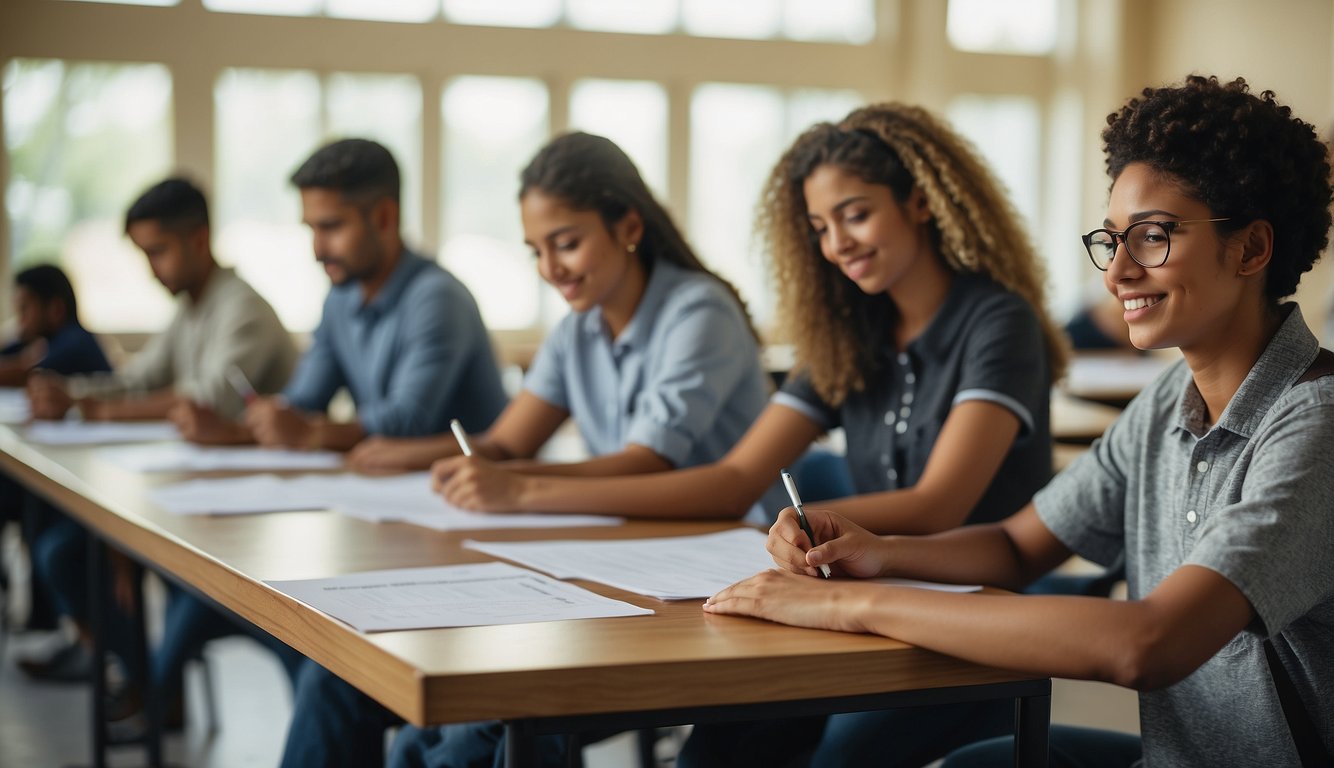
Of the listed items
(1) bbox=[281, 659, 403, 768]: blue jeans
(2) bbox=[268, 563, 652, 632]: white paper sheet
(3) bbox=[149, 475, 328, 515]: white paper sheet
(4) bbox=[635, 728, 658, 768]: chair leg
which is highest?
(2) bbox=[268, 563, 652, 632]: white paper sheet

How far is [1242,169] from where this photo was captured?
1219 millimetres

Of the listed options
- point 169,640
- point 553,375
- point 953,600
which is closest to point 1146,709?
point 953,600

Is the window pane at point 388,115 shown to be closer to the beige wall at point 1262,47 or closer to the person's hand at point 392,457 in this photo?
the beige wall at point 1262,47

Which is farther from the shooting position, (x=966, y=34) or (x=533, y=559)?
(x=966, y=34)

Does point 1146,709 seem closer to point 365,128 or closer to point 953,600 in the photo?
point 953,600

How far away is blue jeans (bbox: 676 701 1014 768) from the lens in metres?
1.46

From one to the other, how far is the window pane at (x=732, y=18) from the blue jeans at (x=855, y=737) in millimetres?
8226

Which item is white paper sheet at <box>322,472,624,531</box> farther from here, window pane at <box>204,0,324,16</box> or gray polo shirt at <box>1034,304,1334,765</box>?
window pane at <box>204,0,324,16</box>

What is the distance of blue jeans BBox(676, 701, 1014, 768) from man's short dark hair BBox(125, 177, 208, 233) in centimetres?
277

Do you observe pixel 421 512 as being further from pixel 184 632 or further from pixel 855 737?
pixel 184 632

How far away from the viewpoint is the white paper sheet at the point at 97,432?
122 inches

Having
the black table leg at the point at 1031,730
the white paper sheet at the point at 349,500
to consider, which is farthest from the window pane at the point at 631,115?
the black table leg at the point at 1031,730

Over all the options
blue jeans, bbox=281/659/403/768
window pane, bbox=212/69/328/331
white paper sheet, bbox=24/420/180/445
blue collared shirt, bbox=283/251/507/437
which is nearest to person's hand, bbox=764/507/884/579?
blue jeans, bbox=281/659/403/768

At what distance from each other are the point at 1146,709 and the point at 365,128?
8127mm
